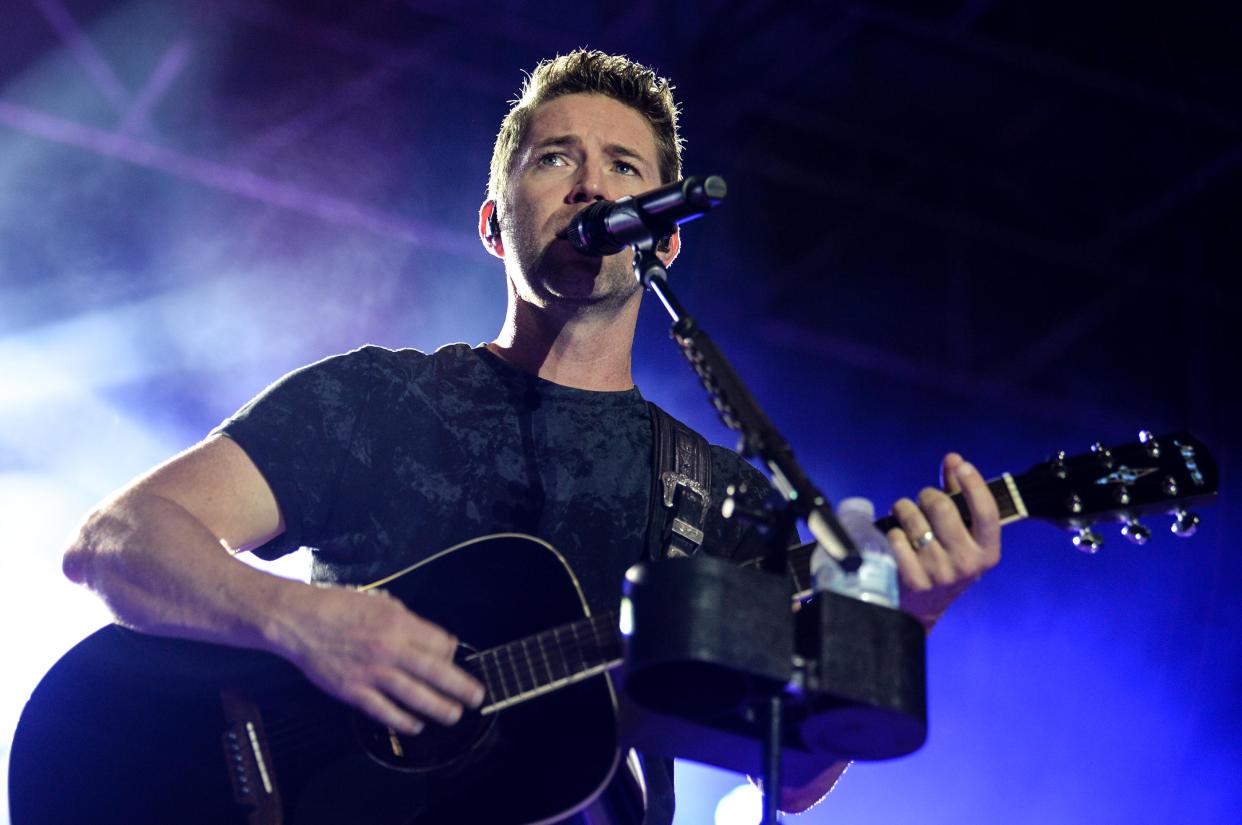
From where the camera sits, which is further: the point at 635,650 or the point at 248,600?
the point at 248,600

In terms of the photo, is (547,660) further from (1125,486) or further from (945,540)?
(1125,486)

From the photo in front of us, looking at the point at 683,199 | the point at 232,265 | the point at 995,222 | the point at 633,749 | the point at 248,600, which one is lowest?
the point at 633,749

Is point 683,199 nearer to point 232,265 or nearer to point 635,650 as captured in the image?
point 635,650

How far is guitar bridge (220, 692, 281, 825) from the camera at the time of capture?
2527 millimetres

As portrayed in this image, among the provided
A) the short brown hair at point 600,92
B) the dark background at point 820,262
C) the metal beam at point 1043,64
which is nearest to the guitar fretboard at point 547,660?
the short brown hair at point 600,92

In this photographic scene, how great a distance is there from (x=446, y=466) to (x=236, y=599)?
2.49ft

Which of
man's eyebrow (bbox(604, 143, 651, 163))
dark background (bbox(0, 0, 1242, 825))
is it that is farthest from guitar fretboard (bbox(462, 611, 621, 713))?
dark background (bbox(0, 0, 1242, 825))

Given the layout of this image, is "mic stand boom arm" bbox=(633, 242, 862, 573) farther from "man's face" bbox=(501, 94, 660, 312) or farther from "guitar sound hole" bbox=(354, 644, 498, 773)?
"man's face" bbox=(501, 94, 660, 312)

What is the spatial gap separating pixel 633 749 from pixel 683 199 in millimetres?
1176

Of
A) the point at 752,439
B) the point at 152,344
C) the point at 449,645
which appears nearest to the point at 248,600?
the point at 449,645

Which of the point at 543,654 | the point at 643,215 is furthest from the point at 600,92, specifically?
the point at 543,654

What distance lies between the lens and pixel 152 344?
5609 mm

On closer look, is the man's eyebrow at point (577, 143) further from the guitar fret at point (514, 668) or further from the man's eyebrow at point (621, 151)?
the guitar fret at point (514, 668)

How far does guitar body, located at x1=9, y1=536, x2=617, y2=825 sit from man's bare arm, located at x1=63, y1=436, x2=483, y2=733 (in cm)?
10
